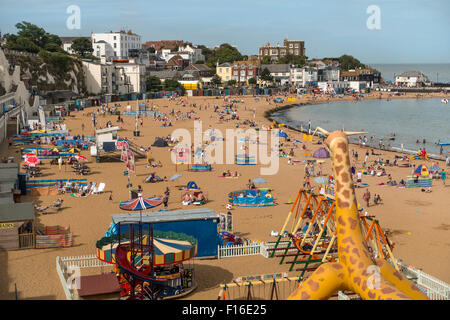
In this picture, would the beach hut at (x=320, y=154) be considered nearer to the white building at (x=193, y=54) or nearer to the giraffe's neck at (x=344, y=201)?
the giraffe's neck at (x=344, y=201)

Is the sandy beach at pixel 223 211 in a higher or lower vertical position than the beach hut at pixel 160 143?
lower

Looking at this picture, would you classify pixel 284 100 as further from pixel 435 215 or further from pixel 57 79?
pixel 435 215

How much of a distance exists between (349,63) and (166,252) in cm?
17625

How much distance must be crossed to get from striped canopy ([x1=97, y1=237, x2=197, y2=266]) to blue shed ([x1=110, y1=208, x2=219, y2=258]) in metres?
2.01

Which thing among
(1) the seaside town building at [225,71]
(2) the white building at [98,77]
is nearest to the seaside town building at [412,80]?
(1) the seaside town building at [225,71]

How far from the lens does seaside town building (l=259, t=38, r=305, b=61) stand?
18638 cm

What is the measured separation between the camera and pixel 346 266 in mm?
11773

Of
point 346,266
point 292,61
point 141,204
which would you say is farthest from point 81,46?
point 346,266

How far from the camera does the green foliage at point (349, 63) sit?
178 metres

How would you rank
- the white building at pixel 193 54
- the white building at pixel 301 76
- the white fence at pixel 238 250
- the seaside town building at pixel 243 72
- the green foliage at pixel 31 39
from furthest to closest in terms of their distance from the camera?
1. the white building at pixel 193 54
2. the white building at pixel 301 76
3. the seaside town building at pixel 243 72
4. the green foliage at pixel 31 39
5. the white fence at pixel 238 250

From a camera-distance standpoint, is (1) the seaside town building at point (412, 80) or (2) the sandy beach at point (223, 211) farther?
(1) the seaside town building at point (412, 80)

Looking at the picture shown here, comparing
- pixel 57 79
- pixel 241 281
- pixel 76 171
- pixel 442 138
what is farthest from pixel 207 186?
pixel 57 79

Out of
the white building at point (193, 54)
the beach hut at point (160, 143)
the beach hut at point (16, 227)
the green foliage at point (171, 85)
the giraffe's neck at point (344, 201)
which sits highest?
the white building at point (193, 54)

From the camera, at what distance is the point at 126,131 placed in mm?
57469
